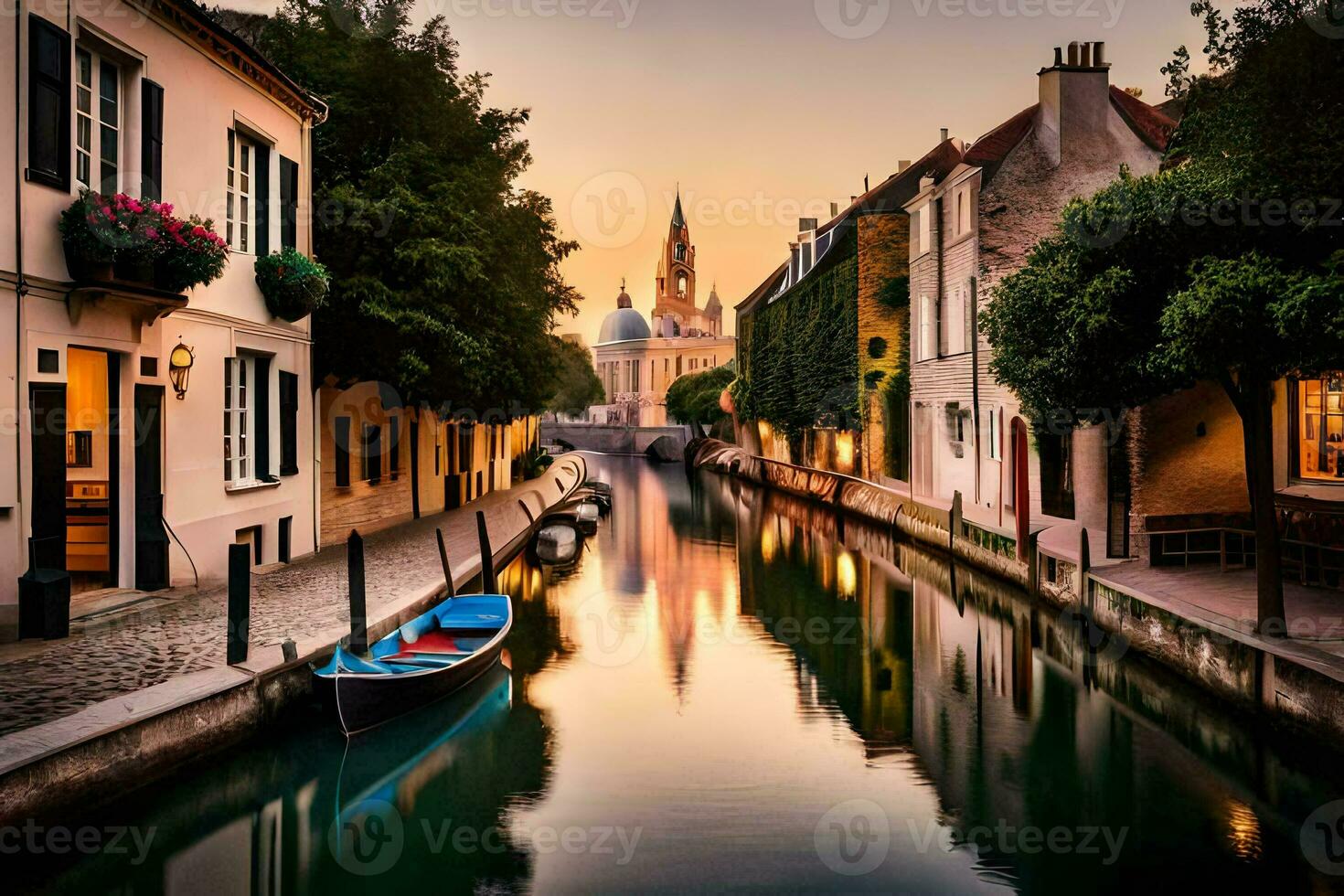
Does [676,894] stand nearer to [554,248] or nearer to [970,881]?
[970,881]

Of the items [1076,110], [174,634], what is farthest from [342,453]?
[1076,110]

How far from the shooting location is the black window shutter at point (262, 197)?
14.8 meters

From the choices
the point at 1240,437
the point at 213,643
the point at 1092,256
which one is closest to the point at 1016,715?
the point at 1092,256

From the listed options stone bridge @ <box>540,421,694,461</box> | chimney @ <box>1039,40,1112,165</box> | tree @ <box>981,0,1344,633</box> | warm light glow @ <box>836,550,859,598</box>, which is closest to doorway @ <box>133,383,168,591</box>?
tree @ <box>981,0,1344,633</box>

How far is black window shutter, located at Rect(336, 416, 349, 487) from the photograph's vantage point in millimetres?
19391

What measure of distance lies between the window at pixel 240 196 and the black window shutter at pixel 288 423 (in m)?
2.20

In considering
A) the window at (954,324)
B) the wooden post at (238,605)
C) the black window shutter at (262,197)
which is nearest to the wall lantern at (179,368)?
the black window shutter at (262,197)

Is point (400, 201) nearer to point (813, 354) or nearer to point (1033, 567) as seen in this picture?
point (1033, 567)

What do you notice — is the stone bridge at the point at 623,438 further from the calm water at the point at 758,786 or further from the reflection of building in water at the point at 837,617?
the calm water at the point at 758,786

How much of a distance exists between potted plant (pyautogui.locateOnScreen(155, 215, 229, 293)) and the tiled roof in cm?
2190

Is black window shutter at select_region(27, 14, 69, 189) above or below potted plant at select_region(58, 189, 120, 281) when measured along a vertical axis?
above

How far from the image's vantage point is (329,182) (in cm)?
1928

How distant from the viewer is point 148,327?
1187 cm

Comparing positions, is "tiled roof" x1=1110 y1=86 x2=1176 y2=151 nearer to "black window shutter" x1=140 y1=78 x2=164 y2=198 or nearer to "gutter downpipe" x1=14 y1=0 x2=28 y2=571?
"black window shutter" x1=140 y1=78 x2=164 y2=198
